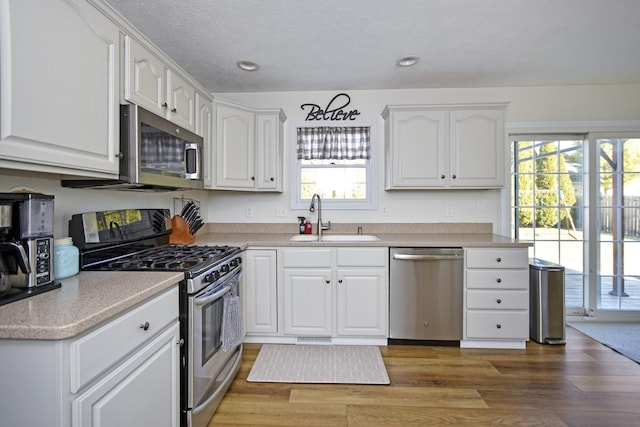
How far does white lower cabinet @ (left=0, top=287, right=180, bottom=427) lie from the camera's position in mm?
848

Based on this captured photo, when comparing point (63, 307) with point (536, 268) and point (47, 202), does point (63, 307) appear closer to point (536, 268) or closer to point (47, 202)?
point (47, 202)

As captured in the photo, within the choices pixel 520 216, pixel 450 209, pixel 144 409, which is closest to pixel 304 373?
pixel 144 409

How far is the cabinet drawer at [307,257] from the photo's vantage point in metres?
2.52

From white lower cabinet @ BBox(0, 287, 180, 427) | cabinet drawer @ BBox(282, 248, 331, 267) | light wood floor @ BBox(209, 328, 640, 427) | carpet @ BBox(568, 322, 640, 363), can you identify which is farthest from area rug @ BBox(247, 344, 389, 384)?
carpet @ BBox(568, 322, 640, 363)

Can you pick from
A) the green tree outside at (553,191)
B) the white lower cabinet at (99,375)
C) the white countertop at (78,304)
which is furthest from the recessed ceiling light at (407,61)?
the white lower cabinet at (99,375)

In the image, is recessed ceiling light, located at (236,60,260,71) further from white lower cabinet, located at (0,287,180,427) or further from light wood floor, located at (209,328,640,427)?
light wood floor, located at (209,328,640,427)

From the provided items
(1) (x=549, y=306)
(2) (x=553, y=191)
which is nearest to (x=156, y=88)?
(1) (x=549, y=306)

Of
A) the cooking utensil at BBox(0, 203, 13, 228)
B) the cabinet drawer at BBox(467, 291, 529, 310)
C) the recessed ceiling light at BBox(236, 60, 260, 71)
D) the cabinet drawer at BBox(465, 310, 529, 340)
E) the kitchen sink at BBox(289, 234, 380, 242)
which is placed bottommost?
the cabinet drawer at BBox(465, 310, 529, 340)

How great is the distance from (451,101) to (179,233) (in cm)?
281

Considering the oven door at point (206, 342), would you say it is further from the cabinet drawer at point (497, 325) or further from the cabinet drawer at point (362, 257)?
the cabinet drawer at point (497, 325)

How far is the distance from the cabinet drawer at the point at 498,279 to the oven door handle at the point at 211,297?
1.85 metres

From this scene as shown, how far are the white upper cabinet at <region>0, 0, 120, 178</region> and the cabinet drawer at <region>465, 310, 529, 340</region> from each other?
266 cm

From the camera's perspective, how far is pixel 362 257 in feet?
8.27

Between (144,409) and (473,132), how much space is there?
9.75ft
